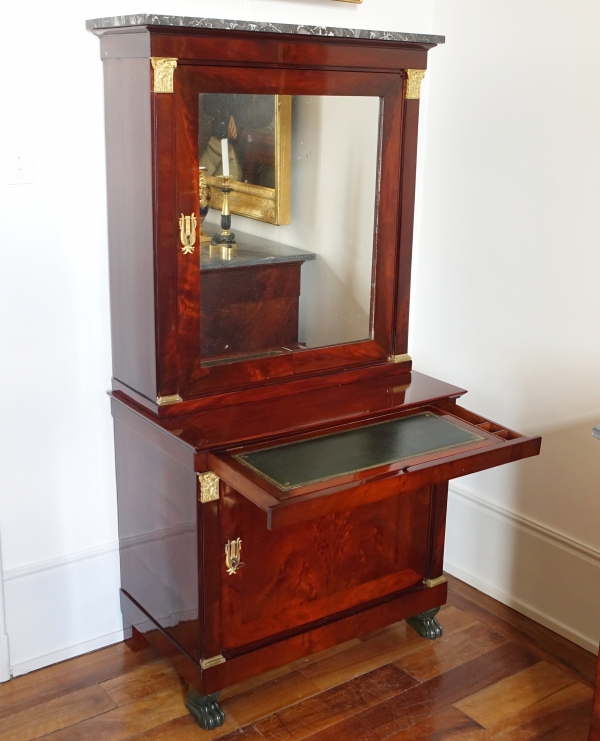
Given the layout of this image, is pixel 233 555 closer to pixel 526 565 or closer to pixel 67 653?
pixel 67 653

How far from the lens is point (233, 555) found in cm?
201

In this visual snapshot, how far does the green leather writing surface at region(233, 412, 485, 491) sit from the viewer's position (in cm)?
182

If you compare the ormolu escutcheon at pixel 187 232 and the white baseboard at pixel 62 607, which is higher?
the ormolu escutcheon at pixel 187 232

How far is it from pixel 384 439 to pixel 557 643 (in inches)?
36.9

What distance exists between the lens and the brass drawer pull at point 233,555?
6.58 ft

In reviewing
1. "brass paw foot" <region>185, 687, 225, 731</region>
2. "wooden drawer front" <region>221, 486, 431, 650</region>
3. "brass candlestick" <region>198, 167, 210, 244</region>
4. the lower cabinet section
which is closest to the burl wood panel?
"brass candlestick" <region>198, 167, 210, 244</region>

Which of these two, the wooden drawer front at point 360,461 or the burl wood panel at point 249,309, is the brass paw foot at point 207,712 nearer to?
the wooden drawer front at point 360,461

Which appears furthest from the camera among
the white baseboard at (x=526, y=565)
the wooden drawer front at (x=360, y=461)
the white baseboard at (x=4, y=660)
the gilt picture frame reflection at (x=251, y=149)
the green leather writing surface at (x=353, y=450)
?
the white baseboard at (x=526, y=565)

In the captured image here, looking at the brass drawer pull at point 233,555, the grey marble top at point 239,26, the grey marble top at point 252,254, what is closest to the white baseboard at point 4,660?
the brass drawer pull at point 233,555

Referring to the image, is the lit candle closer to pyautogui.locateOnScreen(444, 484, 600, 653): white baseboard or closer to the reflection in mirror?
the reflection in mirror

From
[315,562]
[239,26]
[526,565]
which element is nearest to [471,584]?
[526,565]

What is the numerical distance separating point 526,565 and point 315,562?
770 millimetres

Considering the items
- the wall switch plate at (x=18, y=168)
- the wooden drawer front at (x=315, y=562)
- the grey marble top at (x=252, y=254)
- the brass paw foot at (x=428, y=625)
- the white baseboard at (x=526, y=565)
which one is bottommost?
the brass paw foot at (x=428, y=625)

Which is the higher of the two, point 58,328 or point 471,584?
point 58,328
